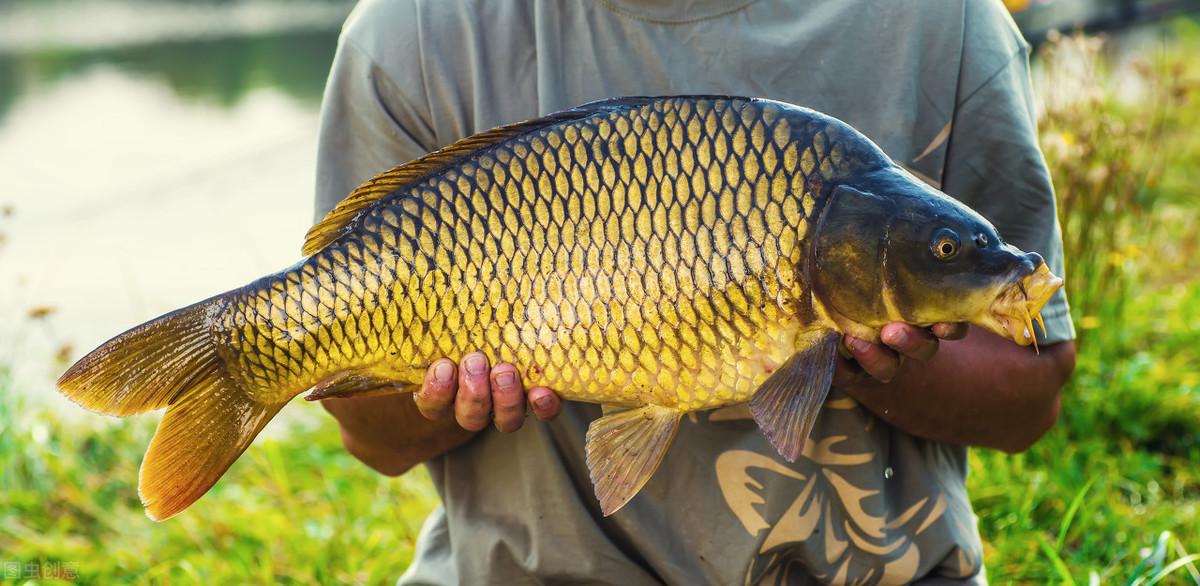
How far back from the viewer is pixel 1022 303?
1.11 metres

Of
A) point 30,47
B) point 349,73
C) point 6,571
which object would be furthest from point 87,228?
point 30,47

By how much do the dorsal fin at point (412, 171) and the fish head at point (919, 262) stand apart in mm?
261

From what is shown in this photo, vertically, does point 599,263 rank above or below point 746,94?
below

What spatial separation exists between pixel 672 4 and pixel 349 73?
429 mm

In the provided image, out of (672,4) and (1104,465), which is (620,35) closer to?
(672,4)

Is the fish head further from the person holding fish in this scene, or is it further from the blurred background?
the blurred background

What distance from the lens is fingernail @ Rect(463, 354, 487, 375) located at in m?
1.23

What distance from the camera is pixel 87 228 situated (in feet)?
16.7

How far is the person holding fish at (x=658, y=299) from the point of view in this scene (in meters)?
1.16

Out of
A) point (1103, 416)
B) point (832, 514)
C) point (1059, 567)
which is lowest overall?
point (1103, 416)

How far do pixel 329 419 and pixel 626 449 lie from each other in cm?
198

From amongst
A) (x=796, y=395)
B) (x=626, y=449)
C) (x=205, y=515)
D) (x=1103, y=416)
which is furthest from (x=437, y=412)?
(x=1103, y=416)

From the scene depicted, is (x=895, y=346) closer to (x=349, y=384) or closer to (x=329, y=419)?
(x=349, y=384)

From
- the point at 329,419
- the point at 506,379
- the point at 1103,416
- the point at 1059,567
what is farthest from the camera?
the point at 329,419
